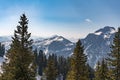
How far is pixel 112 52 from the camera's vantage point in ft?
120

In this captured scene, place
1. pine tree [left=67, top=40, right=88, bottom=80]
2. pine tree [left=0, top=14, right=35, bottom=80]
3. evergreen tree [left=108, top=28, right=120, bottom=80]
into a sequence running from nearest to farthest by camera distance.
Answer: pine tree [left=0, top=14, right=35, bottom=80], evergreen tree [left=108, top=28, right=120, bottom=80], pine tree [left=67, top=40, right=88, bottom=80]

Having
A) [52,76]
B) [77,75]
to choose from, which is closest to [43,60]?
[52,76]

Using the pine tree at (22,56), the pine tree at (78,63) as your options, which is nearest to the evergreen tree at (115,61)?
the pine tree at (78,63)

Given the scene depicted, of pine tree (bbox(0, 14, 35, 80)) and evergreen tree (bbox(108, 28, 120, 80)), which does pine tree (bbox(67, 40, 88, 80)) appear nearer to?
evergreen tree (bbox(108, 28, 120, 80))

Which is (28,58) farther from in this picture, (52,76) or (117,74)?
(52,76)

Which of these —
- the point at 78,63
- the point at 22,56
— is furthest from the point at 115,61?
the point at 22,56

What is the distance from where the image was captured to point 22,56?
3212cm

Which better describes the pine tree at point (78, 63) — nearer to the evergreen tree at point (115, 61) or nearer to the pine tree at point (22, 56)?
the evergreen tree at point (115, 61)

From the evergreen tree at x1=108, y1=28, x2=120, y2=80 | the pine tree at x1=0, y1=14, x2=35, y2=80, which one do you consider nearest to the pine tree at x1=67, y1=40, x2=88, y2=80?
the evergreen tree at x1=108, y1=28, x2=120, y2=80

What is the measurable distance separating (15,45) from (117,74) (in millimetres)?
13028

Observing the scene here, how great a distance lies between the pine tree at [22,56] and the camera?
1254 inches

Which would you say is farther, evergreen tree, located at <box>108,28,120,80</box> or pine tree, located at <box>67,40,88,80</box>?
pine tree, located at <box>67,40,88,80</box>

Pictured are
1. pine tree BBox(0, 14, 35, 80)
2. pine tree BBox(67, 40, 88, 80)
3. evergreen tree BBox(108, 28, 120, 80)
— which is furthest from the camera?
pine tree BBox(67, 40, 88, 80)

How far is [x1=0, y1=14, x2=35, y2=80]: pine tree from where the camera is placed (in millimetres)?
31844
